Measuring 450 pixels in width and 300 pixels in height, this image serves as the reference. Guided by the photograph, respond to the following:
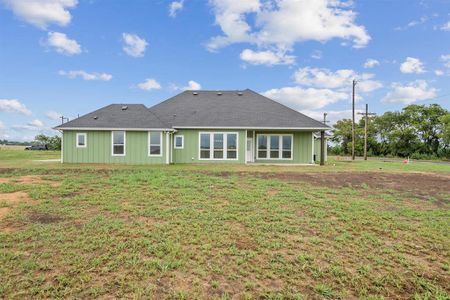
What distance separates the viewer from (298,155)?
1942 cm

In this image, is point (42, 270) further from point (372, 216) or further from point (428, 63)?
point (428, 63)

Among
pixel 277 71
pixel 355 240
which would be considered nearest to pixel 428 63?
pixel 277 71

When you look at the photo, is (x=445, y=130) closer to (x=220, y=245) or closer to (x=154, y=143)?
(x=154, y=143)

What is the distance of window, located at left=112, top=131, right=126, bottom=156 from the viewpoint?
17.3 metres

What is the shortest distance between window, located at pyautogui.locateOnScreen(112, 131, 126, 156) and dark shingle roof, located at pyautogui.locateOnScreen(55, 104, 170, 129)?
1.80 feet

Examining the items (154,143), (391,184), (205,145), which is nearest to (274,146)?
(205,145)

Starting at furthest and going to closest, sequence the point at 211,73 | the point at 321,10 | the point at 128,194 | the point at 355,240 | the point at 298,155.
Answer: the point at 211,73 → the point at 298,155 → the point at 321,10 → the point at 128,194 → the point at 355,240

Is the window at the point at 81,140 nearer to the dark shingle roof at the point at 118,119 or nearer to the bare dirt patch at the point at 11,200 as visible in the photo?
the dark shingle roof at the point at 118,119

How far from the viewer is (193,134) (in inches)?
726

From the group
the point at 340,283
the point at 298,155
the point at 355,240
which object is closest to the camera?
the point at 340,283

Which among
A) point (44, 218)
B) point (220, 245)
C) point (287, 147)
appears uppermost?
point (287, 147)

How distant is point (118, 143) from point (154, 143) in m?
2.39

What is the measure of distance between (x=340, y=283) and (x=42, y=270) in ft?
12.3

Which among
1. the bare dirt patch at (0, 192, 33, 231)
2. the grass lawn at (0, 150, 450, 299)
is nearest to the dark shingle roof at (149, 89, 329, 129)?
the grass lawn at (0, 150, 450, 299)
